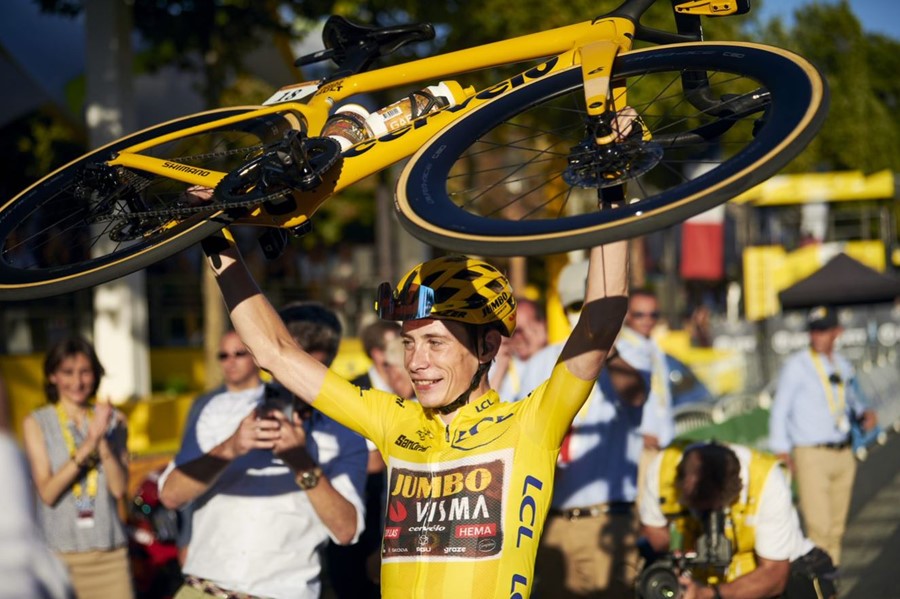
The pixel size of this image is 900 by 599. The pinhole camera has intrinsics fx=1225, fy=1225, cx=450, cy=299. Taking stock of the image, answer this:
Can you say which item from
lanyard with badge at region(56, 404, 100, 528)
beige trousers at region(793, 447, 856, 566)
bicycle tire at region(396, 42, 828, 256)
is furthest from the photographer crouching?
beige trousers at region(793, 447, 856, 566)

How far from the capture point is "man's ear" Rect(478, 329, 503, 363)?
3.75 metres

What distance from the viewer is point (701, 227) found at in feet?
105

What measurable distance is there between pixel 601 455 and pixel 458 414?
291cm

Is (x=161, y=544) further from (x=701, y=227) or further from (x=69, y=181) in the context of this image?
(x=701, y=227)

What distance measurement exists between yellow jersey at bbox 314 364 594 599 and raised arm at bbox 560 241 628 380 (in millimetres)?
52

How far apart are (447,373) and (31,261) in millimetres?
1484

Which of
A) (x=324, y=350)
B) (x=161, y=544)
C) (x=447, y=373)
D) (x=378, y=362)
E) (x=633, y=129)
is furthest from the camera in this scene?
(x=161, y=544)

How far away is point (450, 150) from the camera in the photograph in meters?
3.28

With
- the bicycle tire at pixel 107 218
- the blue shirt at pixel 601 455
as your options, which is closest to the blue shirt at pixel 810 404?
the blue shirt at pixel 601 455

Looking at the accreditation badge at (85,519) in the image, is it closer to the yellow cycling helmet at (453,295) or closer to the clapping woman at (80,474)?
the clapping woman at (80,474)

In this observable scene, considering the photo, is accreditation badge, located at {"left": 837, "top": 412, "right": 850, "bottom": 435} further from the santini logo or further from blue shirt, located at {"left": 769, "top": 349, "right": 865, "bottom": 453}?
the santini logo

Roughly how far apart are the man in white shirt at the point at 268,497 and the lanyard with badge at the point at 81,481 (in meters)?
1.69

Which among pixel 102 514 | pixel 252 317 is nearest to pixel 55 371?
pixel 102 514

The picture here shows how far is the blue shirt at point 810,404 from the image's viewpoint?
9188 millimetres
